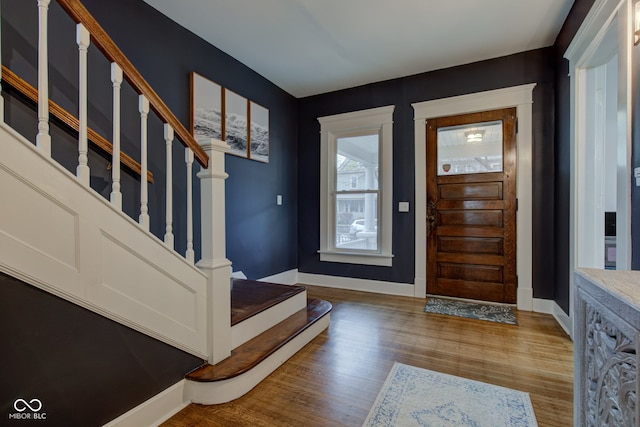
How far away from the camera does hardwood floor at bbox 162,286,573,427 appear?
1497 millimetres

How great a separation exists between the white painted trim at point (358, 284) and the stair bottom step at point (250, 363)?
1.49 metres

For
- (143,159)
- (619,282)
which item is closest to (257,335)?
(143,159)

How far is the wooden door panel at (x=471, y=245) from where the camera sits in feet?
10.5

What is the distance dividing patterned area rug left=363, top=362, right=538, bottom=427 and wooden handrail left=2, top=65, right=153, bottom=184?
7.04ft

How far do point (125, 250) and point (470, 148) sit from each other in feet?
10.9

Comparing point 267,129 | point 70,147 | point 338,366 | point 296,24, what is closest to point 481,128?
point 296,24

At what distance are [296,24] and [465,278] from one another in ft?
10.1

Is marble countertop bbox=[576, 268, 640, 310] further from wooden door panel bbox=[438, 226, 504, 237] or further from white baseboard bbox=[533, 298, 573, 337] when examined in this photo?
wooden door panel bbox=[438, 226, 504, 237]

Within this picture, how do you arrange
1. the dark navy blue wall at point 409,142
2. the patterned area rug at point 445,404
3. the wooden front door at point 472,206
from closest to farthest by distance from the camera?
the patterned area rug at point 445,404 < the dark navy blue wall at point 409,142 < the wooden front door at point 472,206

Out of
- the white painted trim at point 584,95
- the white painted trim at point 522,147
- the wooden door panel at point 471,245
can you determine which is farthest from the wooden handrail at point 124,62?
the white painted trim at point 522,147

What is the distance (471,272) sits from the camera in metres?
3.30

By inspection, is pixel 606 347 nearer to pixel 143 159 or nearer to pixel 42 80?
pixel 143 159

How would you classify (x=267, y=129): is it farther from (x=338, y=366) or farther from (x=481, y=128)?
(x=338, y=366)

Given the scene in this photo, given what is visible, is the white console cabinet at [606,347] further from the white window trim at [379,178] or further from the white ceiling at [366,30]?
the white window trim at [379,178]
